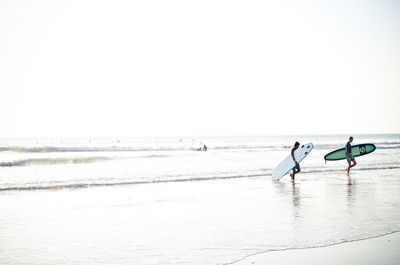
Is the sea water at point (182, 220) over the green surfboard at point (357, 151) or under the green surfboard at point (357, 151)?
under

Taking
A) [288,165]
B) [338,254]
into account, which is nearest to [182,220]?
[338,254]

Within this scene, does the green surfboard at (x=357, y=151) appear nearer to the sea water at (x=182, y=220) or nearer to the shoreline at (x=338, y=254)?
the sea water at (x=182, y=220)

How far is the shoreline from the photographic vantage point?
5.36 meters

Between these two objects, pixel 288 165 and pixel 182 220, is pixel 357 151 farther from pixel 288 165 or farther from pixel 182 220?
pixel 182 220

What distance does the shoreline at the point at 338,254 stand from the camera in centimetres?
536

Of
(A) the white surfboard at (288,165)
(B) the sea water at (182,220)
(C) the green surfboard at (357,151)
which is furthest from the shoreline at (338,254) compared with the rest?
(C) the green surfboard at (357,151)

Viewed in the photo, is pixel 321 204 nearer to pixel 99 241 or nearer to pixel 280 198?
pixel 280 198

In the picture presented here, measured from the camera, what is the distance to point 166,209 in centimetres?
995

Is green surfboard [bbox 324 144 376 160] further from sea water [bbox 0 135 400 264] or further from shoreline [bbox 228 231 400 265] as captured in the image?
shoreline [bbox 228 231 400 265]

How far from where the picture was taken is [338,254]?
570cm

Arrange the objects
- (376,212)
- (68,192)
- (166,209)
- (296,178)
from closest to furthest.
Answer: (376,212) → (166,209) → (68,192) → (296,178)

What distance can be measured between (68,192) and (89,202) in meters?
2.63

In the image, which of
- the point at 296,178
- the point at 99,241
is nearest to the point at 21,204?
the point at 99,241

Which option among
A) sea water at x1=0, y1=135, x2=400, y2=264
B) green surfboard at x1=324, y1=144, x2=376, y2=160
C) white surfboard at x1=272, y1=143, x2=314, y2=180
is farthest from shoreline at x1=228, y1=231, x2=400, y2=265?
green surfboard at x1=324, y1=144, x2=376, y2=160
